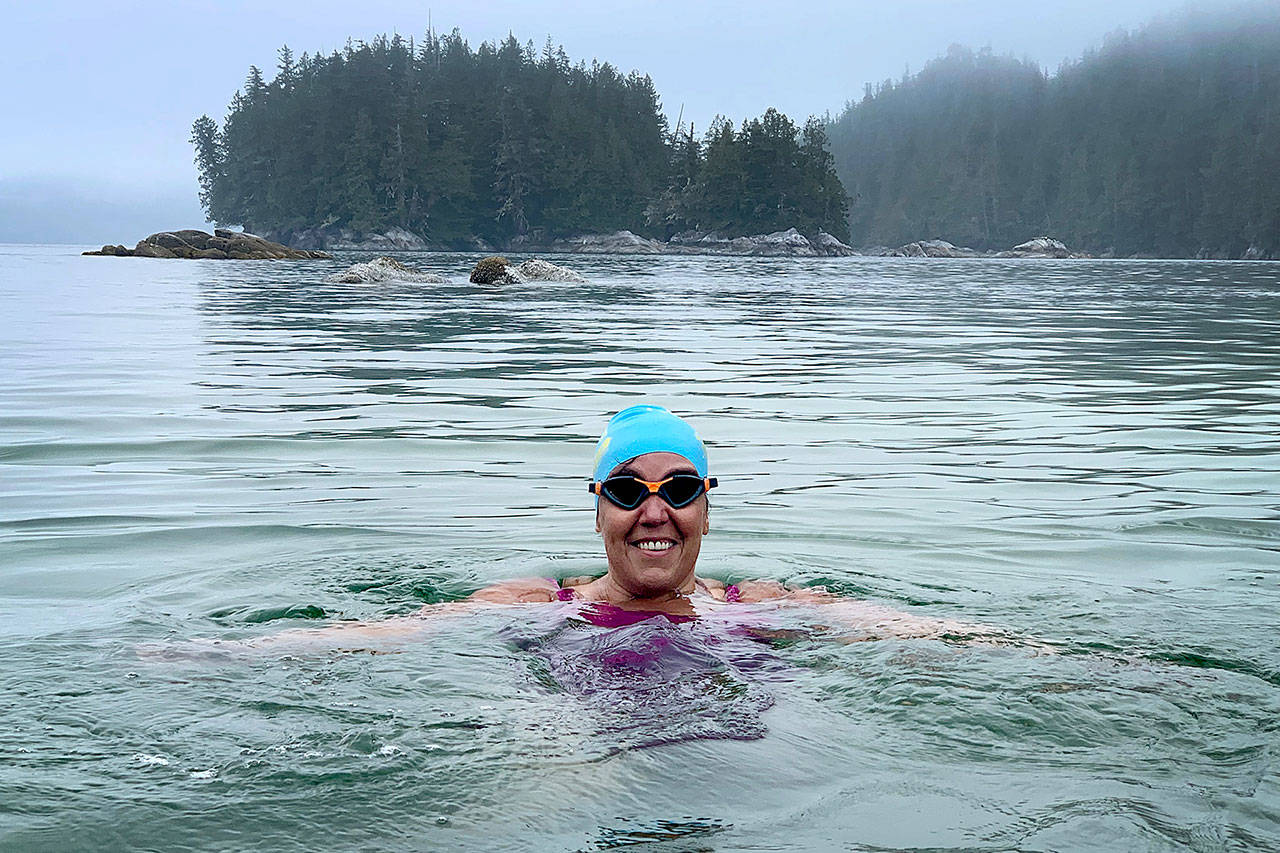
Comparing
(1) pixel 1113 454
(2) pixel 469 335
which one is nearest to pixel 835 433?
(1) pixel 1113 454

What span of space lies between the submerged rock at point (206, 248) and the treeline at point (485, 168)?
50.4 meters

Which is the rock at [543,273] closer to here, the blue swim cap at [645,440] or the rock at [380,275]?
the rock at [380,275]

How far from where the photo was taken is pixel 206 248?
228ft

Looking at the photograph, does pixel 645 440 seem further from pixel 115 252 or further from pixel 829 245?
pixel 829 245

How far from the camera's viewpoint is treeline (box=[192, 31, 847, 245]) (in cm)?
12525

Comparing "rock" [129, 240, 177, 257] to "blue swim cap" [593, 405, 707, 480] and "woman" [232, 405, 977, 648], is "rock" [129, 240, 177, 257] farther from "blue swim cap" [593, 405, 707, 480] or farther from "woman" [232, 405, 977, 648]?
"woman" [232, 405, 977, 648]

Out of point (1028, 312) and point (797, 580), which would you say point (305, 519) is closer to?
point (797, 580)

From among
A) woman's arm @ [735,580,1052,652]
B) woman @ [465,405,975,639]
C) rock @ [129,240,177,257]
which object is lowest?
woman's arm @ [735,580,1052,652]

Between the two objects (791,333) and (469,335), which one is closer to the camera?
(469,335)

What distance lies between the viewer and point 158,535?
7406mm

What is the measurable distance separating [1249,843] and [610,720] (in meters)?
1.80

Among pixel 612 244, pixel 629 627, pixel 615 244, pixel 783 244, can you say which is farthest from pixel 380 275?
pixel 783 244

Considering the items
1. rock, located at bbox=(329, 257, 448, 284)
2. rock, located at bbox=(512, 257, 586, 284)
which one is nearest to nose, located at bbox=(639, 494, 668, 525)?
rock, located at bbox=(329, 257, 448, 284)

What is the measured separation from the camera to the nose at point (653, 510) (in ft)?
18.2
